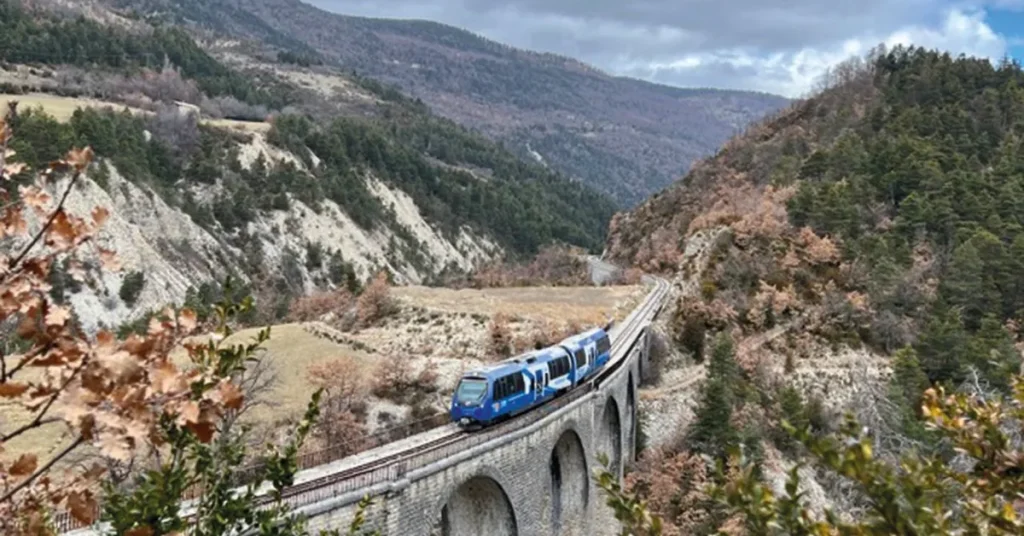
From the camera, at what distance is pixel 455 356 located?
3947 centimetres

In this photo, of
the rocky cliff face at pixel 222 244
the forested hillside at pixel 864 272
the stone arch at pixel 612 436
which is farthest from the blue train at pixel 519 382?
the rocky cliff face at pixel 222 244

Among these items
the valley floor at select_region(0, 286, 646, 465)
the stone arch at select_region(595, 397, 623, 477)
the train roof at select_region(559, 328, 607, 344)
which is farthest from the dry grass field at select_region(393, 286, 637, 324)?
the stone arch at select_region(595, 397, 623, 477)

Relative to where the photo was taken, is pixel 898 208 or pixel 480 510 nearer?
pixel 480 510

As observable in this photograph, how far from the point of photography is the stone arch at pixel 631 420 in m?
41.9

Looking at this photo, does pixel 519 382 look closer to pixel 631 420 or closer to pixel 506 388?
pixel 506 388

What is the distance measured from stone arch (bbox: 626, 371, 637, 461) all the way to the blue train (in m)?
6.54

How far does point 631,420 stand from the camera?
142 ft

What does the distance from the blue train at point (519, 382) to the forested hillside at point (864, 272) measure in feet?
23.5

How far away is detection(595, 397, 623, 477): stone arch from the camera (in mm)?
36984

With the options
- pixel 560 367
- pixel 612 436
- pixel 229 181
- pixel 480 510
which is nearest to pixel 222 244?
pixel 229 181

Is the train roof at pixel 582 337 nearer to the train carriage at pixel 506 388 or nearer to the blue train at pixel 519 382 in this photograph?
the blue train at pixel 519 382

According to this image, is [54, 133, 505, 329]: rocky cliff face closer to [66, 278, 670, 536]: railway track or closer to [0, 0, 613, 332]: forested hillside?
[0, 0, 613, 332]: forested hillside

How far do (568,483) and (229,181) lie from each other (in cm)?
7329

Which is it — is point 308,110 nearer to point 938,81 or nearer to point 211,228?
point 211,228
